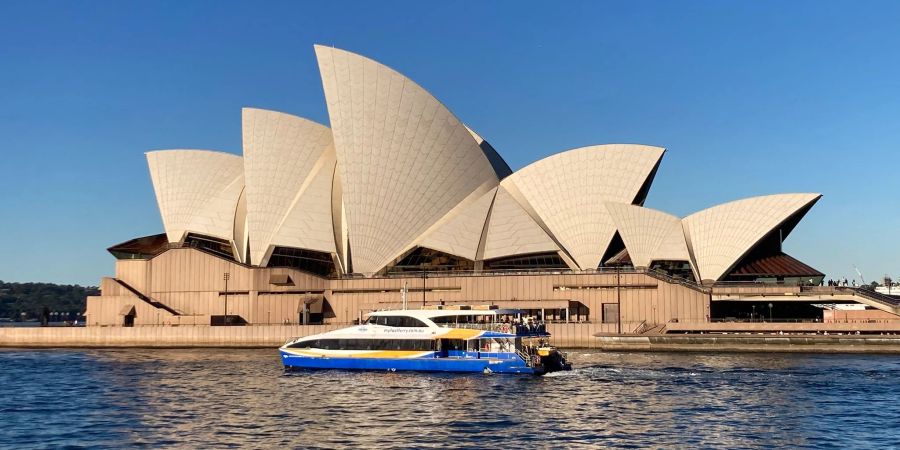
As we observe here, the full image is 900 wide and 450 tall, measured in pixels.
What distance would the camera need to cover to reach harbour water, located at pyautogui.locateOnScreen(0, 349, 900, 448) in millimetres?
28109

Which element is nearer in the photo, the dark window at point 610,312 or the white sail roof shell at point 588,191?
the dark window at point 610,312

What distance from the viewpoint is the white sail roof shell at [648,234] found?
75.0 meters

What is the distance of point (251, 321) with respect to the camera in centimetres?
7694

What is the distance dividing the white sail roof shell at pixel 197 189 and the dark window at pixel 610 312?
3467 cm

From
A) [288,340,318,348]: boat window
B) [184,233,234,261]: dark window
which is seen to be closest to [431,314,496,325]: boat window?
[288,340,318,348]: boat window

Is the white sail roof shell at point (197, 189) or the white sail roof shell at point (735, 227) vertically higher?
the white sail roof shell at point (197, 189)

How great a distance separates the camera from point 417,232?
258ft

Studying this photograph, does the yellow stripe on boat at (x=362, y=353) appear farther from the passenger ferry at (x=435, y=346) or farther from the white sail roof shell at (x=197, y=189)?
the white sail roof shell at (x=197, y=189)

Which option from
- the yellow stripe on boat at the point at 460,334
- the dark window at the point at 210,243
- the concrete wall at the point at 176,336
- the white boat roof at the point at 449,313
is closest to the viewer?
the yellow stripe on boat at the point at 460,334

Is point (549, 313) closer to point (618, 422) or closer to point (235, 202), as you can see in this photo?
point (235, 202)

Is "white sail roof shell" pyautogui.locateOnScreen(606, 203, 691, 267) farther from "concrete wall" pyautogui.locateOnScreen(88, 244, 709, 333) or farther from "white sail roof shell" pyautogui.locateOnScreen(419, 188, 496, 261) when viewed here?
"white sail roof shell" pyautogui.locateOnScreen(419, 188, 496, 261)

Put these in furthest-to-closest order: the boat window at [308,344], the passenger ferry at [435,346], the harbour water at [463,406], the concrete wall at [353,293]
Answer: the concrete wall at [353,293] → the boat window at [308,344] → the passenger ferry at [435,346] → the harbour water at [463,406]

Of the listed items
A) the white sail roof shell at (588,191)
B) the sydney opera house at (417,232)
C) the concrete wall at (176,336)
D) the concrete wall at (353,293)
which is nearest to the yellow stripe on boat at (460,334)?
the concrete wall at (176,336)

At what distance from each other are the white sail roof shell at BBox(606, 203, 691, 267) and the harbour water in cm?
2245
